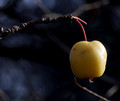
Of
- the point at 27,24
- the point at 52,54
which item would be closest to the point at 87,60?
the point at 27,24

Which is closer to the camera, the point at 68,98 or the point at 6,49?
the point at 6,49

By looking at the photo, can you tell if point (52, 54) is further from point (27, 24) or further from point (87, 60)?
point (27, 24)

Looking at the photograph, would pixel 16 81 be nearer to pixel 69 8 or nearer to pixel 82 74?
pixel 69 8

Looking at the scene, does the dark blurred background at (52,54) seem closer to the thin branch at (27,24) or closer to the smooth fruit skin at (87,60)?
the smooth fruit skin at (87,60)

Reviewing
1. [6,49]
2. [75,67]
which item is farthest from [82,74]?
[6,49]

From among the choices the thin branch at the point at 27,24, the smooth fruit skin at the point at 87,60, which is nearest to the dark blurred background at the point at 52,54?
the smooth fruit skin at the point at 87,60

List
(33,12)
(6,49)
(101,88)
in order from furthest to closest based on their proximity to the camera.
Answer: (101,88)
(33,12)
(6,49)

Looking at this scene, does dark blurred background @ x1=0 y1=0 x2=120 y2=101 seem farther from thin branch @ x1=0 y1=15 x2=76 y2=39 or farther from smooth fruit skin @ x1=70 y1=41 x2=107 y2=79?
thin branch @ x1=0 y1=15 x2=76 y2=39
